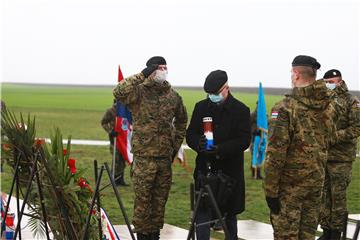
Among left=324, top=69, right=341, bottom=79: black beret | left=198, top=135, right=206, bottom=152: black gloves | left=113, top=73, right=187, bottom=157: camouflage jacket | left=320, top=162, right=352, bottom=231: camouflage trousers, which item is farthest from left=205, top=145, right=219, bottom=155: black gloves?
left=324, top=69, right=341, bottom=79: black beret

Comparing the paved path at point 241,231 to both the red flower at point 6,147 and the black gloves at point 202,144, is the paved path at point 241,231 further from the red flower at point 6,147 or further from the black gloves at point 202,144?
the black gloves at point 202,144

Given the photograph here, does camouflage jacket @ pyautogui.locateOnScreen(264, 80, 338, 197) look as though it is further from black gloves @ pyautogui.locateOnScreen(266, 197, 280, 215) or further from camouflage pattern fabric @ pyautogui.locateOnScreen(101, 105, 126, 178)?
camouflage pattern fabric @ pyautogui.locateOnScreen(101, 105, 126, 178)

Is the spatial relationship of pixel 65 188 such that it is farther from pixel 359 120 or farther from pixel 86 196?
pixel 359 120

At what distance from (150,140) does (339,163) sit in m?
2.34

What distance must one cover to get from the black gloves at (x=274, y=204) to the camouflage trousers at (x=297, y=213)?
4cm

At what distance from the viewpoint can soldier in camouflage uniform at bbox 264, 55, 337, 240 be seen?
5.81 meters

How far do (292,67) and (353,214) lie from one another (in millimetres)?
5472

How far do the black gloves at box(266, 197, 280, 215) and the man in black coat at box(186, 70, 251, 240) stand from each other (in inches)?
42.8

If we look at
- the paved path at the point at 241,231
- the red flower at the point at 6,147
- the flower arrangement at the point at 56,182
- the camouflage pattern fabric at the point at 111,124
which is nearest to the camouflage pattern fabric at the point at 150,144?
the flower arrangement at the point at 56,182

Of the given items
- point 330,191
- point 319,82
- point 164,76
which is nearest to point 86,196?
point 164,76

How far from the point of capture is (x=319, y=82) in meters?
5.86

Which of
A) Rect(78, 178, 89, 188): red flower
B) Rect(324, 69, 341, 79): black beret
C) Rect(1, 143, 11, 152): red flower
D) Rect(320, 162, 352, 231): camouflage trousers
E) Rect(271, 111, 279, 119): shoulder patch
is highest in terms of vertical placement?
Rect(324, 69, 341, 79): black beret

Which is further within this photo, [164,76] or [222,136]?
[164,76]

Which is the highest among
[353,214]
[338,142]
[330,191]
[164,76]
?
[164,76]
